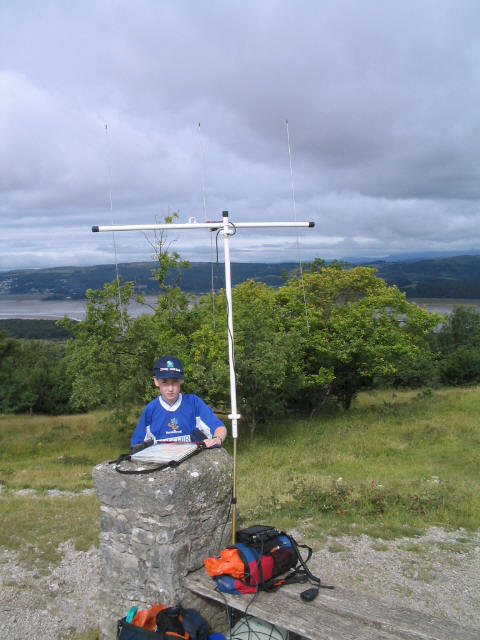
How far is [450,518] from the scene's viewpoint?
8.86 m

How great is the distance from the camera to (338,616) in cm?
426

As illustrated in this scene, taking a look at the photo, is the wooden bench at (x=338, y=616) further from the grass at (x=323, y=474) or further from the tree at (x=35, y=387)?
the tree at (x=35, y=387)

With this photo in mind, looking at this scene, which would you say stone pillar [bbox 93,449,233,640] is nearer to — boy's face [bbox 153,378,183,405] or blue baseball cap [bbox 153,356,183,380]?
boy's face [bbox 153,378,183,405]

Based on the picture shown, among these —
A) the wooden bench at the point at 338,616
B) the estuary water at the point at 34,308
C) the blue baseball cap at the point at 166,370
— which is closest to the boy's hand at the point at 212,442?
the blue baseball cap at the point at 166,370

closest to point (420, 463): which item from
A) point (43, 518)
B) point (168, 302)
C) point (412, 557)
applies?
point (412, 557)

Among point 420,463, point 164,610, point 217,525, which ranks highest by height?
point 217,525

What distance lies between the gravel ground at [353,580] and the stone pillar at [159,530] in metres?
1.23

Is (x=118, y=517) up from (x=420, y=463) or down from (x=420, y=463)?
up

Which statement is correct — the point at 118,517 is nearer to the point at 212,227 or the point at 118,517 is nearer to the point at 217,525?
the point at 217,525

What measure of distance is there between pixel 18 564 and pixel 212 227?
5.78m

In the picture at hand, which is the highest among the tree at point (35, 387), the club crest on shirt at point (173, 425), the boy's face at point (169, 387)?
the boy's face at point (169, 387)

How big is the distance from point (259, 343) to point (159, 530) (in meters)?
17.3

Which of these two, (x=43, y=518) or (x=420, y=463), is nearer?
(x=43, y=518)

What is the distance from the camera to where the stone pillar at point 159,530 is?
474 centimetres
